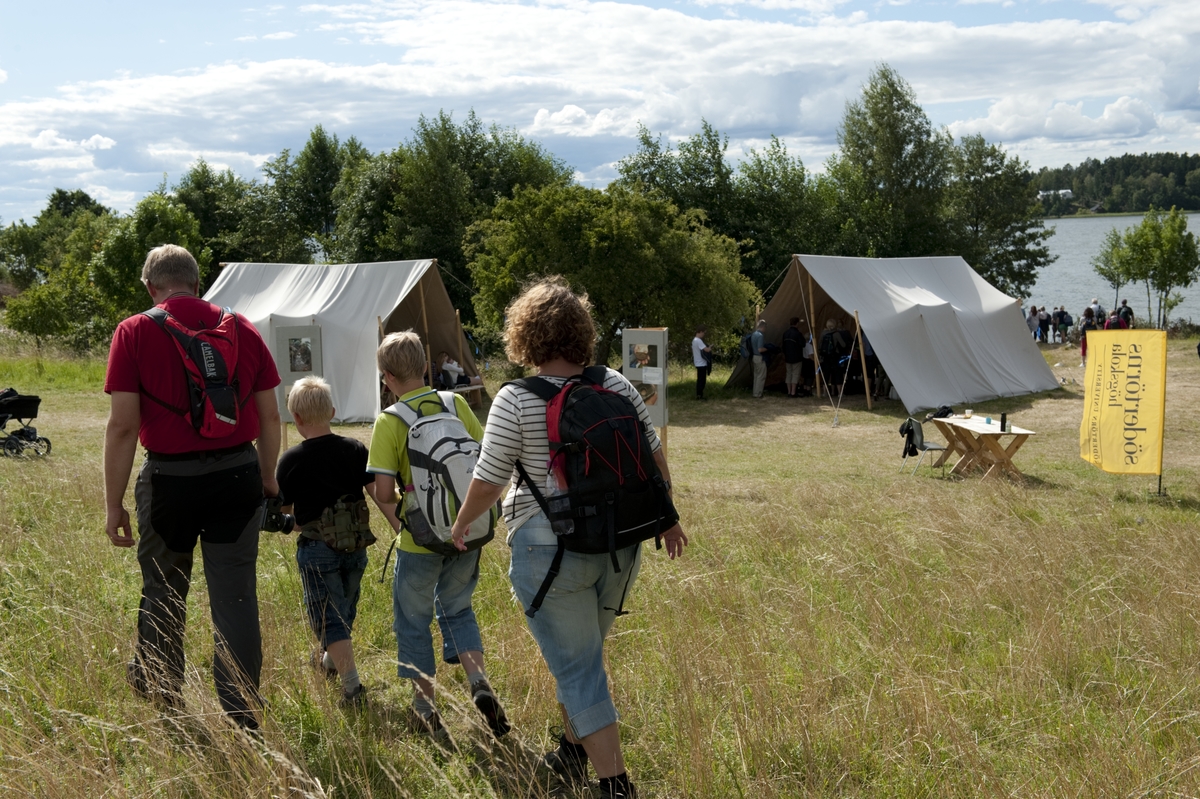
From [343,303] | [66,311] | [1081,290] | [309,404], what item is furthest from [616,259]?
[1081,290]

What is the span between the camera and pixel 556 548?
2.29 m

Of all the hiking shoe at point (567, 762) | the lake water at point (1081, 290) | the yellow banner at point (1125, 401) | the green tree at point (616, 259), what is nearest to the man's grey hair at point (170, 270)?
the hiking shoe at point (567, 762)

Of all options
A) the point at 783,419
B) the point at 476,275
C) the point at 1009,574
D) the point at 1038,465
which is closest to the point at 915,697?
the point at 1009,574

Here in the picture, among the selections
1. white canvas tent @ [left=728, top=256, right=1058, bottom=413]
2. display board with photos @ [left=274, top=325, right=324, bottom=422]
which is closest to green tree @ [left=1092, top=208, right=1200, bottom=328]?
white canvas tent @ [left=728, top=256, right=1058, bottom=413]

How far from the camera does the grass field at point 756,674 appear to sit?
2.35 metres

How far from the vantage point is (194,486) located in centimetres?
280

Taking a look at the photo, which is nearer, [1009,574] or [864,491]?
[1009,574]

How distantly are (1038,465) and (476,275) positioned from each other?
38.9 feet

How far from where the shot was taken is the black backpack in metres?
2.22

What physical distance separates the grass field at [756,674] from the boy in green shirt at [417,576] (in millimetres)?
166

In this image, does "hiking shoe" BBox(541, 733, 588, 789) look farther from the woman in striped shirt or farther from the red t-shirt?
the red t-shirt

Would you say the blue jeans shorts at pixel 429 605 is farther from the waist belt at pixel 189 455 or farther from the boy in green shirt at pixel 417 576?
the waist belt at pixel 189 455

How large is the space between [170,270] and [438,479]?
3.40 feet

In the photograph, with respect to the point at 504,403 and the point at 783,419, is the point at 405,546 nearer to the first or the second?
the point at 504,403
